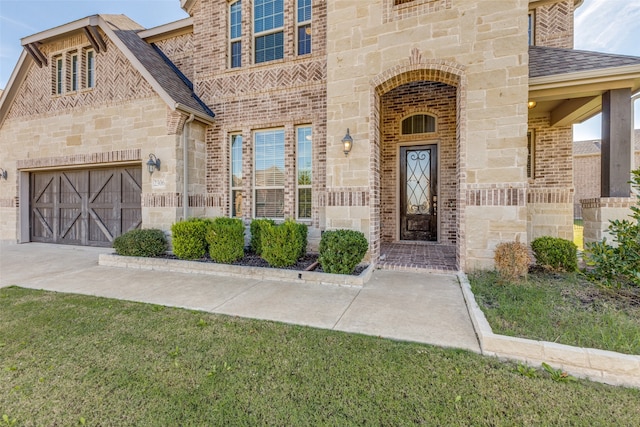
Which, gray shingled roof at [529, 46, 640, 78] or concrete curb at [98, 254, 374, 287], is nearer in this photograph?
concrete curb at [98, 254, 374, 287]

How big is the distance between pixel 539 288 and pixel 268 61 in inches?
291

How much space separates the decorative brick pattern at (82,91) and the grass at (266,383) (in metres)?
6.59

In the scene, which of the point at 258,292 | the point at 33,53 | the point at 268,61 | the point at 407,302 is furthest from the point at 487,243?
the point at 33,53

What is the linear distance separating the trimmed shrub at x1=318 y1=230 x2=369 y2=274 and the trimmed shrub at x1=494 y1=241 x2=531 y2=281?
2.20 meters

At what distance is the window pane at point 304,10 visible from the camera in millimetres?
6930

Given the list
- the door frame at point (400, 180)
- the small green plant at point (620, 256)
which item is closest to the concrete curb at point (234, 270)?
the door frame at point (400, 180)

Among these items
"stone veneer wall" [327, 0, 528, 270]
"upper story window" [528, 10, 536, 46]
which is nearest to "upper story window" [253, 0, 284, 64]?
"stone veneer wall" [327, 0, 528, 270]

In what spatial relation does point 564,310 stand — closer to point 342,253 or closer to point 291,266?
point 342,253

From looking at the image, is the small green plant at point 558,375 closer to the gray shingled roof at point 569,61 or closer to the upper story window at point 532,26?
the gray shingled roof at point 569,61

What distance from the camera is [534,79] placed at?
5.39 m

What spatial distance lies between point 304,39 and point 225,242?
5.23 meters

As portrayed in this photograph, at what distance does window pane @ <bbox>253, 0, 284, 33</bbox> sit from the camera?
7.21 metres

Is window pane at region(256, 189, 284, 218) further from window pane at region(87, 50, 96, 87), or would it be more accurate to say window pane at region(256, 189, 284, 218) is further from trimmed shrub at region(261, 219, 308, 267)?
window pane at region(87, 50, 96, 87)

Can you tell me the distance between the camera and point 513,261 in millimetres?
4488
